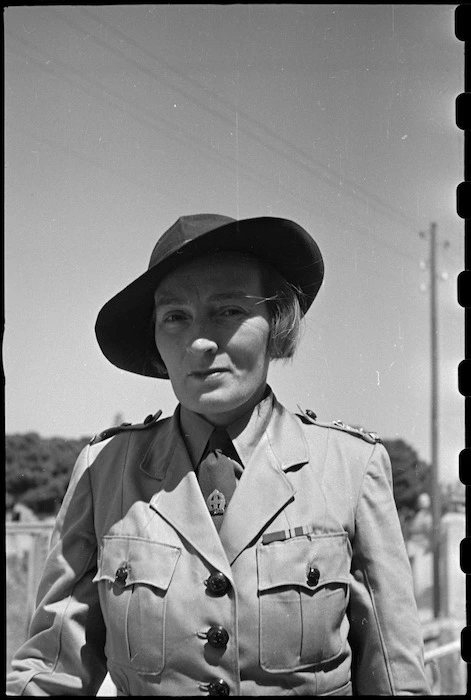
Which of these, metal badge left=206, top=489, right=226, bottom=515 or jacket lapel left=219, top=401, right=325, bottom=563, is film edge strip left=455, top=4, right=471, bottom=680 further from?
metal badge left=206, top=489, right=226, bottom=515

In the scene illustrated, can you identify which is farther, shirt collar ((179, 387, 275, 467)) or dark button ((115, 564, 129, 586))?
shirt collar ((179, 387, 275, 467))

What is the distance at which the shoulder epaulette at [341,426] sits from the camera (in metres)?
2.20

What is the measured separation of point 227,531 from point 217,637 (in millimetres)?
264

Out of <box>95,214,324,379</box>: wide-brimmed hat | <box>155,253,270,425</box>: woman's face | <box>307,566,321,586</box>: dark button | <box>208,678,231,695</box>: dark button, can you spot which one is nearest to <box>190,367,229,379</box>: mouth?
<box>155,253,270,425</box>: woman's face

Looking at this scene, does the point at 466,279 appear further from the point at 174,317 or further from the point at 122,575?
the point at 122,575

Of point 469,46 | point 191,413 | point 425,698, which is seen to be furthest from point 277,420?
point 469,46

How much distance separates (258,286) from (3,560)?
1067 millimetres

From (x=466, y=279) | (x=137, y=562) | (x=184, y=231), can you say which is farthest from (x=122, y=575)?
(x=466, y=279)

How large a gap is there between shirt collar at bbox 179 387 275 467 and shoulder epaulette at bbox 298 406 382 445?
0.14 meters

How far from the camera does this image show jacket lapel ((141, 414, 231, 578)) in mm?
1949

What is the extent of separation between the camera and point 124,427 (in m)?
2.30

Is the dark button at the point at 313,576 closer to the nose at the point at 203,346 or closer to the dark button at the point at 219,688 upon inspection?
the dark button at the point at 219,688

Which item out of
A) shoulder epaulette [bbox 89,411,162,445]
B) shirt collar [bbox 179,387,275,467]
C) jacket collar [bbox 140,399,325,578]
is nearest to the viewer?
jacket collar [bbox 140,399,325,578]

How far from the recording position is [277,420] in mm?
2174
